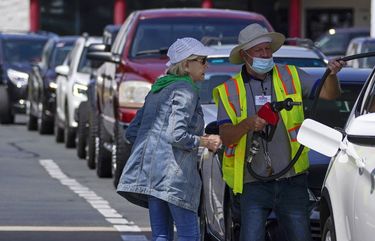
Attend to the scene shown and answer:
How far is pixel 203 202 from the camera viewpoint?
1055 centimetres

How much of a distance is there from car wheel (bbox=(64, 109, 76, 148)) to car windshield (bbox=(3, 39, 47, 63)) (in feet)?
24.9

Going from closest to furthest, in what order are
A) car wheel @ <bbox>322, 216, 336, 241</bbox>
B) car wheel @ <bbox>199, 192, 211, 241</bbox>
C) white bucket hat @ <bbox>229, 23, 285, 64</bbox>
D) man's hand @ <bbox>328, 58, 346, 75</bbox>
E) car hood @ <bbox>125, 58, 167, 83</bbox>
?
car wheel @ <bbox>322, 216, 336, 241</bbox>, man's hand @ <bbox>328, 58, 346, 75</bbox>, white bucket hat @ <bbox>229, 23, 285, 64</bbox>, car wheel @ <bbox>199, 192, 211, 241</bbox>, car hood @ <bbox>125, 58, 167, 83</bbox>

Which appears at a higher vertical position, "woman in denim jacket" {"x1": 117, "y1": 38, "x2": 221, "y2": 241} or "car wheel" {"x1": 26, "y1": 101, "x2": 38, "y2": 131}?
"woman in denim jacket" {"x1": 117, "y1": 38, "x2": 221, "y2": 241}

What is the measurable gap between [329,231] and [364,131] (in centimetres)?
120

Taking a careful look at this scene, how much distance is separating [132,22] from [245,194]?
8.55m

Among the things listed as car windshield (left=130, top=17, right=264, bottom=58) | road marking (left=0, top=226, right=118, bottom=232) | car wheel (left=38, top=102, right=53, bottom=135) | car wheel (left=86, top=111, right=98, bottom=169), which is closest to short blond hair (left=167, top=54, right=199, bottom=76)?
road marking (left=0, top=226, right=118, bottom=232)

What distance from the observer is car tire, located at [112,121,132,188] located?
15.2 metres

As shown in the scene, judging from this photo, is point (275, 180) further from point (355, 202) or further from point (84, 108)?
point (84, 108)

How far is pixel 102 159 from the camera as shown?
56.4ft

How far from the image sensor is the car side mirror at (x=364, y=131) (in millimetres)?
6793

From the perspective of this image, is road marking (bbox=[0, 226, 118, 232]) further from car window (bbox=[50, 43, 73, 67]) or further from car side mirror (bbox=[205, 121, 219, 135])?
car window (bbox=[50, 43, 73, 67])

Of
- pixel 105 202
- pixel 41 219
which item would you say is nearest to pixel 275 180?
pixel 41 219

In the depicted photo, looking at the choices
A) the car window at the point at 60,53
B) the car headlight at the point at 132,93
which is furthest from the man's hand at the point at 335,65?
the car window at the point at 60,53

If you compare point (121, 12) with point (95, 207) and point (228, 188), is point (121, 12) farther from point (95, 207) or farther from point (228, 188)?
point (228, 188)
